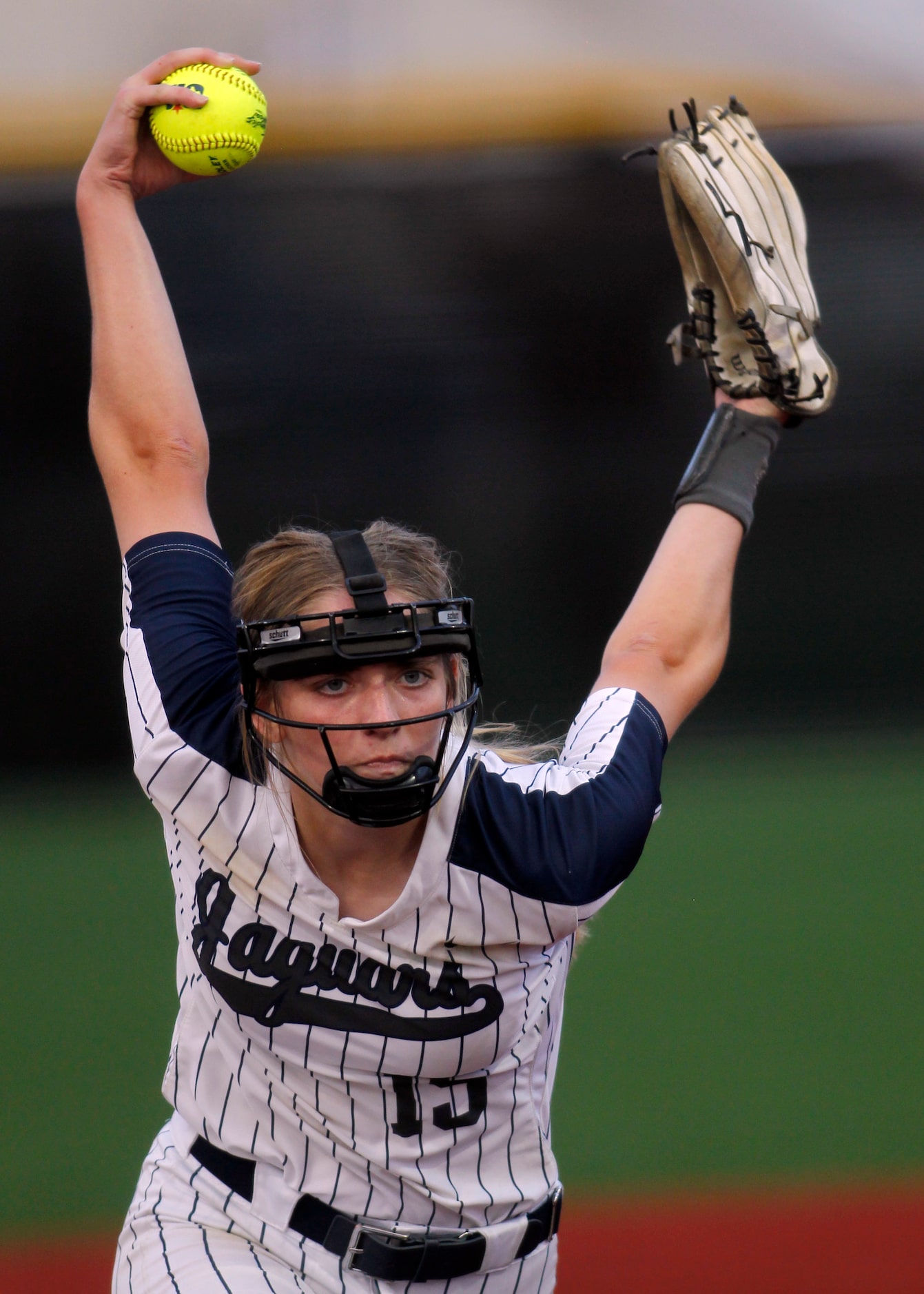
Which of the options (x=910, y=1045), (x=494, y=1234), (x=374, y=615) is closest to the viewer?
(x=374, y=615)

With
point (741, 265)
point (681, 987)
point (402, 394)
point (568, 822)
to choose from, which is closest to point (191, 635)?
point (568, 822)

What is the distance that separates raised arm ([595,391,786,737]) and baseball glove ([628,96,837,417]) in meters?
0.19

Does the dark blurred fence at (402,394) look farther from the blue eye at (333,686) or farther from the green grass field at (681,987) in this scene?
the blue eye at (333,686)

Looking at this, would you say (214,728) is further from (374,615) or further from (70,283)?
(70,283)

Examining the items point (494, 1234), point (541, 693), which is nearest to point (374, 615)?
point (494, 1234)

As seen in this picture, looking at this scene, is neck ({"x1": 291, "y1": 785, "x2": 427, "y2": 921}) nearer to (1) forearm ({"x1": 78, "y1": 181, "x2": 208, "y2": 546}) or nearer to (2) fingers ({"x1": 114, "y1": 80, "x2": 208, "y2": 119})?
(1) forearm ({"x1": 78, "y1": 181, "x2": 208, "y2": 546})

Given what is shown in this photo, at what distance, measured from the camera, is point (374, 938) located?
1099 mm

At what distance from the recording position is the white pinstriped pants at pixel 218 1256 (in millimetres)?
1114

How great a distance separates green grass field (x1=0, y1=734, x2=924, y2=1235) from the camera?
107 inches

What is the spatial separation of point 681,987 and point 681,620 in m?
1.84

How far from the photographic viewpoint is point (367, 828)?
44.1 inches

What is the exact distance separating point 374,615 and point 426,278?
2.03 meters

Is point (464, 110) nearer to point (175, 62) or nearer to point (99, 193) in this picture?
point (175, 62)

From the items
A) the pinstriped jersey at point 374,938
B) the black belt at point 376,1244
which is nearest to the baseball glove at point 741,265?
the pinstriped jersey at point 374,938
